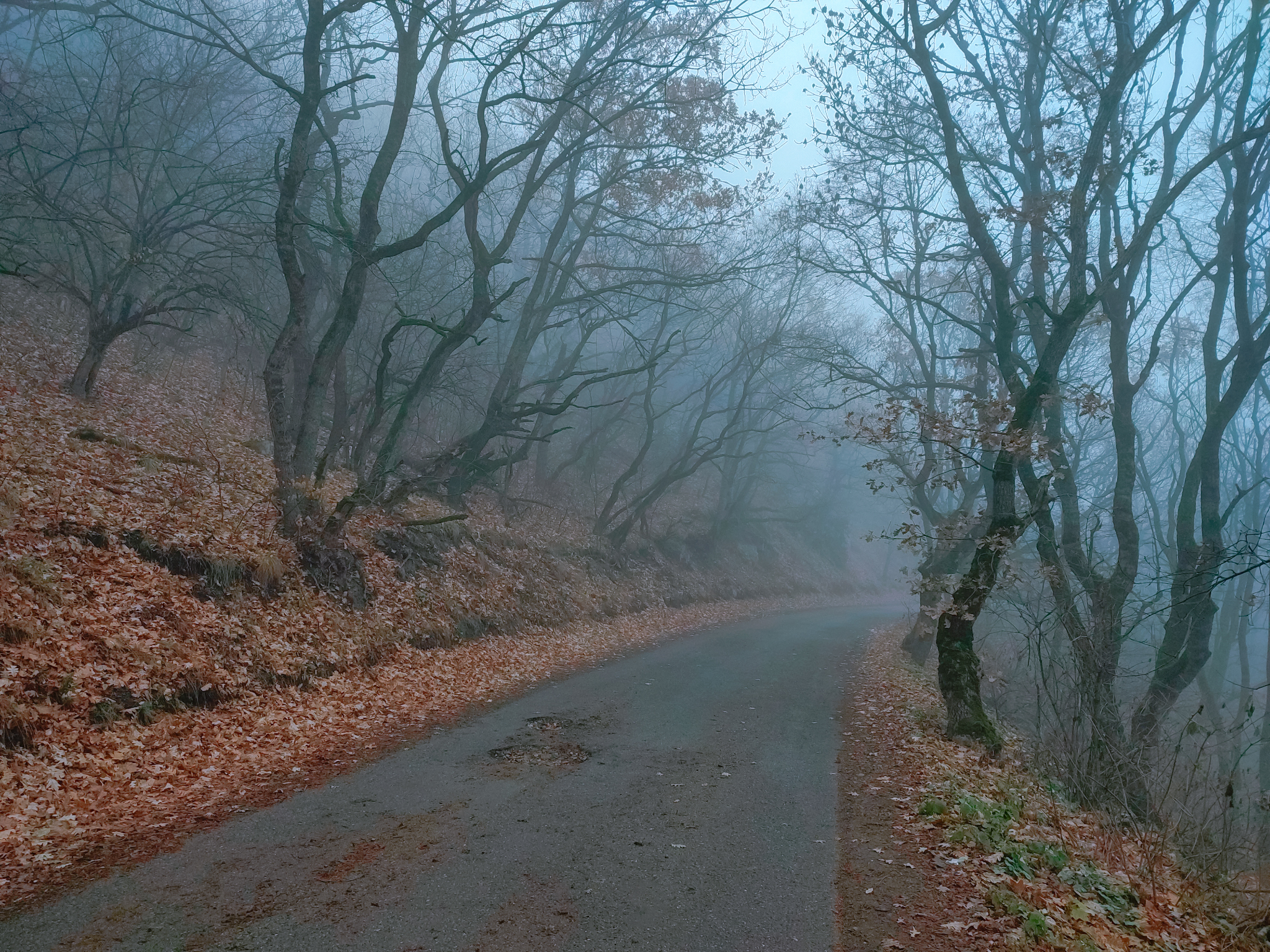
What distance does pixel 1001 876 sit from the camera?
5.54 m

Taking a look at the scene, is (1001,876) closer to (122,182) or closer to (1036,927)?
(1036,927)

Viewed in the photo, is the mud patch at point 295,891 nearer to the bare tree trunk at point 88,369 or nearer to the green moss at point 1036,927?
the green moss at point 1036,927

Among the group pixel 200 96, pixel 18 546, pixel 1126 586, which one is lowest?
pixel 18 546

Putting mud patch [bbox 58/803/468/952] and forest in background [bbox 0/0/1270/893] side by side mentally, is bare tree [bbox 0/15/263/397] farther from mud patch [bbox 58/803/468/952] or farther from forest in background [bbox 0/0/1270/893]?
mud patch [bbox 58/803/468/952]

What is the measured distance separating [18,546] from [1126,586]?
1326cm

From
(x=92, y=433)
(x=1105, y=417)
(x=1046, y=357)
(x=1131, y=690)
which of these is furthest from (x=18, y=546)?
(x=1131, y=690)

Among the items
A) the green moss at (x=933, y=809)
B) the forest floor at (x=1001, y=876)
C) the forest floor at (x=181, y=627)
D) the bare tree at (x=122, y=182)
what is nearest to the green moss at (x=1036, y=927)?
the forest floor at (x=1001, y=876)

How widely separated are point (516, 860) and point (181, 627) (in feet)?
16.7

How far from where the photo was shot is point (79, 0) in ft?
51.6

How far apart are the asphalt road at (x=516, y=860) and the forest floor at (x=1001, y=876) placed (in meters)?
0.33

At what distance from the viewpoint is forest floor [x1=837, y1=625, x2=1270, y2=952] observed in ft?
16.0

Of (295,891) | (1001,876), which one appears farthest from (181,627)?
(1001,876)

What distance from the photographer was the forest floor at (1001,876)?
16.0 feet

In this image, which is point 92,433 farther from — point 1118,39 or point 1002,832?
point 1118,39
